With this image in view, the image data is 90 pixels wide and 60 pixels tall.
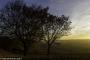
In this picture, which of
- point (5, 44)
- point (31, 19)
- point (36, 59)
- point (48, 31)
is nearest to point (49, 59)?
point (36, 59)

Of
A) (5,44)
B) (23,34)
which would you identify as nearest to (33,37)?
(23,34)

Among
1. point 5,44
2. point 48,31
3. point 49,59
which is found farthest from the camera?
point 5,44

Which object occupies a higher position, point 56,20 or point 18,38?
point 56,20

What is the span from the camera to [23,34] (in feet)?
172

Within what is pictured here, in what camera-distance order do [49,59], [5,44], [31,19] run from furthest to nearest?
[5,44] < [31,19] < [49,59]

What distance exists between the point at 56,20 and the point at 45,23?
3.52 meters

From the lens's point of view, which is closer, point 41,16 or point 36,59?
point 36,59

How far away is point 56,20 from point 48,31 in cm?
340

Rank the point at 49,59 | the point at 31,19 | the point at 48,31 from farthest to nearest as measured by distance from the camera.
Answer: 1. the point at 48,31
2. the point at 31,19
3. the point at 49,59

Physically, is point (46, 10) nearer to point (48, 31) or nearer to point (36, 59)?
point (48, 31)

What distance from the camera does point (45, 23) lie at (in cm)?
5462

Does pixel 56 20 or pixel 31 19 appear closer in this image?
pixel 31 19

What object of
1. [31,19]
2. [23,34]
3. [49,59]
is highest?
[31,19]

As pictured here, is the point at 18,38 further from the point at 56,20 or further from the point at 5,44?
the point at 5,44
